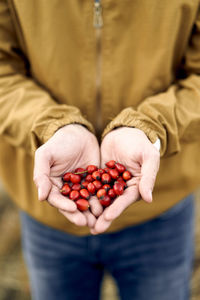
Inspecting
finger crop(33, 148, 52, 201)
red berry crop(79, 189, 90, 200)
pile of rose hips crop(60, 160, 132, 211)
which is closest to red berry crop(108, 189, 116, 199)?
pile of rose hips crop(60, 160, 132, 211)

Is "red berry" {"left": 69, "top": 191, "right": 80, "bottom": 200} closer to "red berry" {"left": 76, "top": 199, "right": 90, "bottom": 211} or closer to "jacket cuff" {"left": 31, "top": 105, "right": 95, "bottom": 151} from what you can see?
"red berry" {"left": 76, "top": 199, "right": 90, "bottom": 211}

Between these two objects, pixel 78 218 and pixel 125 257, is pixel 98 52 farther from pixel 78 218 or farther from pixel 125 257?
pixel 125 257

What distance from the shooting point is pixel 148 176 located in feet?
4.29

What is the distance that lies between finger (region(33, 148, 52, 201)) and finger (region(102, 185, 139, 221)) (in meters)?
0.25

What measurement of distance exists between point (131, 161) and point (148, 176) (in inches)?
8.6

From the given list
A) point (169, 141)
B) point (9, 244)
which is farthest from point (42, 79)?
point (9, 244)

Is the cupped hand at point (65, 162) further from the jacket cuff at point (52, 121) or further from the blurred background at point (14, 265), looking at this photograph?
the blurred background at point (14, 265)

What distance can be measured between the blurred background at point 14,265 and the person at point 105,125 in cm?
151

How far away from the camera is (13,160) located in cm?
183

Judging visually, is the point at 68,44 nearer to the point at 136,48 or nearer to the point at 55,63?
the point at 55,63

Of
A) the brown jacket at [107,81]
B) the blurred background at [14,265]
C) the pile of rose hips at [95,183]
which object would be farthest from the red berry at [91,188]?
the blurred background at [14,265]

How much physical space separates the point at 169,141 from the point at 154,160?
237 millimetres

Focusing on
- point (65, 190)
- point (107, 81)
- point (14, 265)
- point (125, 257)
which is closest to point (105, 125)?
point (107, 81)

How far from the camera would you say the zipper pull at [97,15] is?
4.92ft
